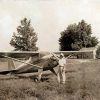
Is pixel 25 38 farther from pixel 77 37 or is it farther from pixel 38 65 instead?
pixel 38 65

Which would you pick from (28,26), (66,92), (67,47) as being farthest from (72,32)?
(66,92)

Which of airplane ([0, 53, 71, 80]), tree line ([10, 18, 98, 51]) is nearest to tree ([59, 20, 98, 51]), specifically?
tree line ([10, 18, 98, 51])

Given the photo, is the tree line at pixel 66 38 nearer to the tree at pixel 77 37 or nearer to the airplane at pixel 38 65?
the tree at pixel 77 37

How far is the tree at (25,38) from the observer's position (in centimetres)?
8158

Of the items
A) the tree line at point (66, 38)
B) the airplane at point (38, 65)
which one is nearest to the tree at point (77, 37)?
the tree line at point (66, 38)

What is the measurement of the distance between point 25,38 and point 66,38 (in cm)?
1589

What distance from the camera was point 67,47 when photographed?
90.5m

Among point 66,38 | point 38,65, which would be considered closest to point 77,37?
point 66,38

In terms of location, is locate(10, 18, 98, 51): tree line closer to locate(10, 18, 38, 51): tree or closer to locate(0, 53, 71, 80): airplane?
locate(10, 18, 38, 51): tree

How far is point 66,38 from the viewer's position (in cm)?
9244

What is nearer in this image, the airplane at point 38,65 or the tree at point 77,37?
the airplane at point 38,65

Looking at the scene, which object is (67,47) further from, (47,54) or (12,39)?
(47,54)

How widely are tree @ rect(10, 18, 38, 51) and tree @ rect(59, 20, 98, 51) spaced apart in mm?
12239

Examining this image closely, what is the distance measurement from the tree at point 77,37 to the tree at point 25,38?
12239 millimetres
